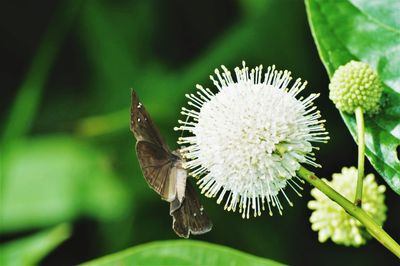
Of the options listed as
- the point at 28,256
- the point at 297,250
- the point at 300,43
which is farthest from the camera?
the point at 300,43

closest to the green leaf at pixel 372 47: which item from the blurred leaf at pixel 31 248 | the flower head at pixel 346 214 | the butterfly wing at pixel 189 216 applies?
the flower head at pixel 346 214

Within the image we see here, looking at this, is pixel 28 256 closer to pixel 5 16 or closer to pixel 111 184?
pixel 111 184

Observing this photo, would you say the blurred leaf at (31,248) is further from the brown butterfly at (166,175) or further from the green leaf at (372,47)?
the green leaf at (372,47)

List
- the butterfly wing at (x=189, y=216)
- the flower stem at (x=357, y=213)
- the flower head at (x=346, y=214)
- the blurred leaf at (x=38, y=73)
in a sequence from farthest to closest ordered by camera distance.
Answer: the blurred leaf at (x=38, y=73) → the flower head at (x=346, y=214) → the butterfly wing at (x=189, y=216) → the flower stem at (x=357, y=213)

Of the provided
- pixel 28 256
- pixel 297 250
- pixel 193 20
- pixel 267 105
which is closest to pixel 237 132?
pixel 267 105

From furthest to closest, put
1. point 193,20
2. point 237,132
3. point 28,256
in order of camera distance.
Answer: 1. point 193,20
2. point 28,256
3. point 237,132
